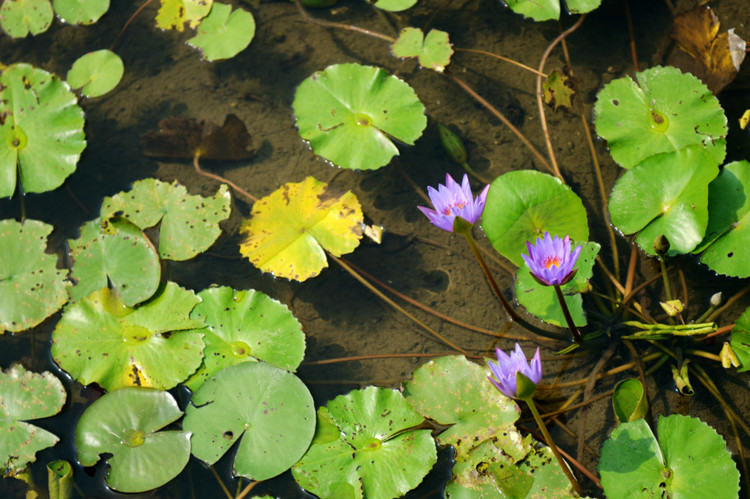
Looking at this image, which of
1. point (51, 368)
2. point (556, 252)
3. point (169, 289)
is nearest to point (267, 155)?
point (169, 289)

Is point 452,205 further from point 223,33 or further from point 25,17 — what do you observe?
point 25,17

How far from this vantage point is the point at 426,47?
123 inches

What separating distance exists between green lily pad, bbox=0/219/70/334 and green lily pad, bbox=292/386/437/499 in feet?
4.15

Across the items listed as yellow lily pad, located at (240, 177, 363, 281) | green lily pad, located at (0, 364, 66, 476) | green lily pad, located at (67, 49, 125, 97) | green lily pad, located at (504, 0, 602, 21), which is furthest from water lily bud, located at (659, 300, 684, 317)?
green lily pad, located at (67, 49, 125, 97)

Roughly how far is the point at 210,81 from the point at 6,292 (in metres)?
1.44

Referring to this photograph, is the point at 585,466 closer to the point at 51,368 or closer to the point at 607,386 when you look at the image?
the point at 607,386

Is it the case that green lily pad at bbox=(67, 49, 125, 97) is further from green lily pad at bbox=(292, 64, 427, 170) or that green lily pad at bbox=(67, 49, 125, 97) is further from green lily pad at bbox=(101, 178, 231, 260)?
green lily pad at bbox=(292, 64, 427, 170)

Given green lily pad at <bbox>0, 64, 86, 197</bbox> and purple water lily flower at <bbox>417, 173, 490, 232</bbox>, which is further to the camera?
green lily pad at <bbox>0, 64, 86, 197</bbox>

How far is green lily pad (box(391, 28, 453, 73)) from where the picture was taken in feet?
10.1

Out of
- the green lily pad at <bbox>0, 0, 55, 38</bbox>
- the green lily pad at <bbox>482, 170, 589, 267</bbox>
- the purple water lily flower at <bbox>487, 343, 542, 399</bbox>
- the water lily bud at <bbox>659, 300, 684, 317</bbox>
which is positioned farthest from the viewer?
the green lily pad at <bbox>0, 0, 55, 38</bbox>

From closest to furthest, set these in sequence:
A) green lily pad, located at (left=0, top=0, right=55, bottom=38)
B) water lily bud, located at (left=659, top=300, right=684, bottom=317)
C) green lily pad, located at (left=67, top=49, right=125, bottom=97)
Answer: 1. water lily bud, located at (left=659, top=300, right=684, bottom=317)
2. green lily pad, located at (left=67, top=49, right=125, bottom=97)
3. green lily pad, located at (left=0, top=0, right=55, bottom=38)

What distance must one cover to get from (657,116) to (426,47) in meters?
1.17

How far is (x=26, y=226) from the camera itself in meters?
2.71

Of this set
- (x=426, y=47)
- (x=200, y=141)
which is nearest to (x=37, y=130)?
(x=200, y=141)
